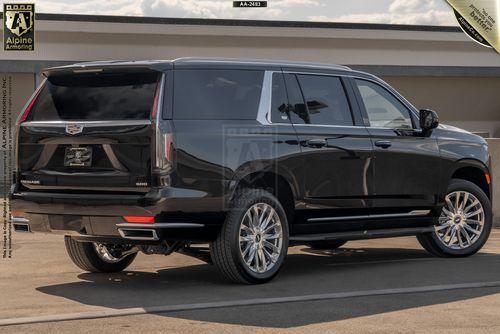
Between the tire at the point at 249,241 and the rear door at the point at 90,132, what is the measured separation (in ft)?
2.84

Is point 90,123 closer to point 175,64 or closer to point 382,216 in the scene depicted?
point 175,64

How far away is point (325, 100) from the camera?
33.6 ft

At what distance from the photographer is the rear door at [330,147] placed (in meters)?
9.86

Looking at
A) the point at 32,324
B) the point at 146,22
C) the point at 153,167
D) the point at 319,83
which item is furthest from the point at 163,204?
the point at 146,22

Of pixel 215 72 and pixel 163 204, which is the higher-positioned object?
pixel 215 72

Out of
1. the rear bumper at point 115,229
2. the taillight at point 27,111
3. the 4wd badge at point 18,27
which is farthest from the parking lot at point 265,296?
the 4wd badge at point 18,27

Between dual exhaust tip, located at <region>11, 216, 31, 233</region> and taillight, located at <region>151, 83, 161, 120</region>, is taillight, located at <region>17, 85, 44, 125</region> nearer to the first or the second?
dual exhaust tip, located at <region>11, 216, 31, 233</region>

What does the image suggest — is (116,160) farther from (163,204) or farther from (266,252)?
(266,252)

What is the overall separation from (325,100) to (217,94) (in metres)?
1.40

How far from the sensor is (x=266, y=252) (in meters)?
9.42

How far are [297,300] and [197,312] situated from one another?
0.92m

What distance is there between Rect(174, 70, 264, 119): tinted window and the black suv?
12 millimetres

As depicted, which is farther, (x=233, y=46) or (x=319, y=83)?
(x=233, y=46)

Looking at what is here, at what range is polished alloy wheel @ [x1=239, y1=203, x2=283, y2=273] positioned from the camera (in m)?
9.21
